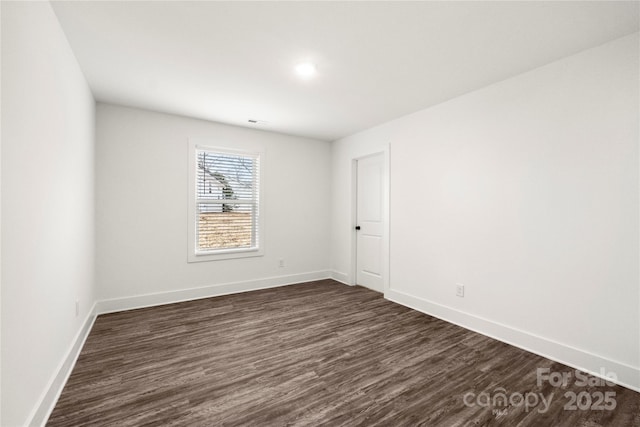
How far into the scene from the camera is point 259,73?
2.56m

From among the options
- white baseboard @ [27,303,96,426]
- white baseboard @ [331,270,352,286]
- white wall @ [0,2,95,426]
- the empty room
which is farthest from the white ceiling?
white baseboard @ [331,270,352,286]

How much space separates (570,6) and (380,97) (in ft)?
5.35

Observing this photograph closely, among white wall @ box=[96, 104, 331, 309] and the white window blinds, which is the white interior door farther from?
the white window blinds

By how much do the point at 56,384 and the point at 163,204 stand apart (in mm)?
2249

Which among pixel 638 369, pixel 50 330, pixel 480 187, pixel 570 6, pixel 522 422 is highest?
pixel 570 6

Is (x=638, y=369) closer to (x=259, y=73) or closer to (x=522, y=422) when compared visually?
(x=522, y=422)

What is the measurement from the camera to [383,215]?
4.09 metres

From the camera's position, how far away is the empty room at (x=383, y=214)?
1.67 meters

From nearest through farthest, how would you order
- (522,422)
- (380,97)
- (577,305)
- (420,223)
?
(522,422)
(577,305)
(380,97)
(420,223)

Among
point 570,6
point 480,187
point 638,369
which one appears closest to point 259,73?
point 570,6

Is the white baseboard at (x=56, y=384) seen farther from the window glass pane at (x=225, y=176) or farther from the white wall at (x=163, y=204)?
the window glass pane at (x=225, y=176)

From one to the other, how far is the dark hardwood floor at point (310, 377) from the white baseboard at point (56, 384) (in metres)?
0.05

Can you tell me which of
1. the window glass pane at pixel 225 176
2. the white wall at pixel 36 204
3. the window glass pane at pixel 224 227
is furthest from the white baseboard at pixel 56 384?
the window glass pane at pixel 225 176

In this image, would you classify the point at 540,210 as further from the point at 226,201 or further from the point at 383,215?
the point at 226,201
